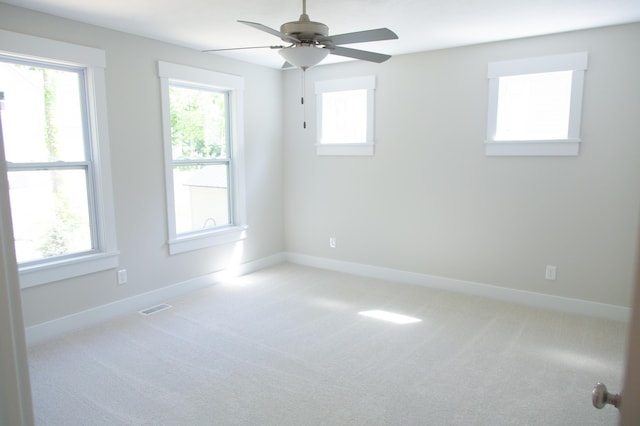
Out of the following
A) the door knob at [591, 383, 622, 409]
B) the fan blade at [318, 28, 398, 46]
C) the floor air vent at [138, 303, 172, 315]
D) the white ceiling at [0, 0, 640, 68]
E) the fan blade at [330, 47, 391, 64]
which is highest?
the white ceiling at [0, 0, 640, 68]

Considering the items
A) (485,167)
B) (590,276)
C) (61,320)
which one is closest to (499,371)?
(590,276)

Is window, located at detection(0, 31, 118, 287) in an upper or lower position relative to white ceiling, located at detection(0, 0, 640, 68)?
lower

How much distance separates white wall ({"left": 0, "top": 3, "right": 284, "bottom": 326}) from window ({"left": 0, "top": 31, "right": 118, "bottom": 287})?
0.32ft

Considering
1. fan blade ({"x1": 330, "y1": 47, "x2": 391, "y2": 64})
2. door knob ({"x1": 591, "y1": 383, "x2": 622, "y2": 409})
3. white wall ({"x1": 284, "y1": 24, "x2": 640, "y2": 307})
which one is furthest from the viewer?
white wall ({"x1": 284, "y1": 24, "x2": 640, "y2": 307})

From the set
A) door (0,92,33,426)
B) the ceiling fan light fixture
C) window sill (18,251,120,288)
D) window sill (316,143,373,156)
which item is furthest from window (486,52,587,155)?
door (0,92,33,426)

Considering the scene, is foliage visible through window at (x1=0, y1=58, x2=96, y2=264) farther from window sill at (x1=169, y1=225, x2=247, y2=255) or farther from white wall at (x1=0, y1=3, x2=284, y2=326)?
window sill at (x1=169, y1=225, x2=247, y2=255)

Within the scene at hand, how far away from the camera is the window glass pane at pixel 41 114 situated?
126 inches

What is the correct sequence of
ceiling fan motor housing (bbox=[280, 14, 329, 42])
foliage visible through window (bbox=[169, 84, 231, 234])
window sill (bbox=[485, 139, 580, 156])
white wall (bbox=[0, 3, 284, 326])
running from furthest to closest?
foliage visible through window (bbox=[169, 84, 231, 234]) < window sill (bbox=[485, 139, 580, 156]) < white wall (bbox=[0, 3, 284, 326]) < ceiling fan motor housing (bbox=[280, 14, 329, 42])

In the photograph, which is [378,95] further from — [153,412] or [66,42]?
[153,412]

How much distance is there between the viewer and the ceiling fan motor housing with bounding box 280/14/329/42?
2.28m

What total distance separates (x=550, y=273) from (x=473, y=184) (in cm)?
112

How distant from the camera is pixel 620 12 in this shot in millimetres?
3154

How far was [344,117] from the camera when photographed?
5164mm

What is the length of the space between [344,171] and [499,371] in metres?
2.93
